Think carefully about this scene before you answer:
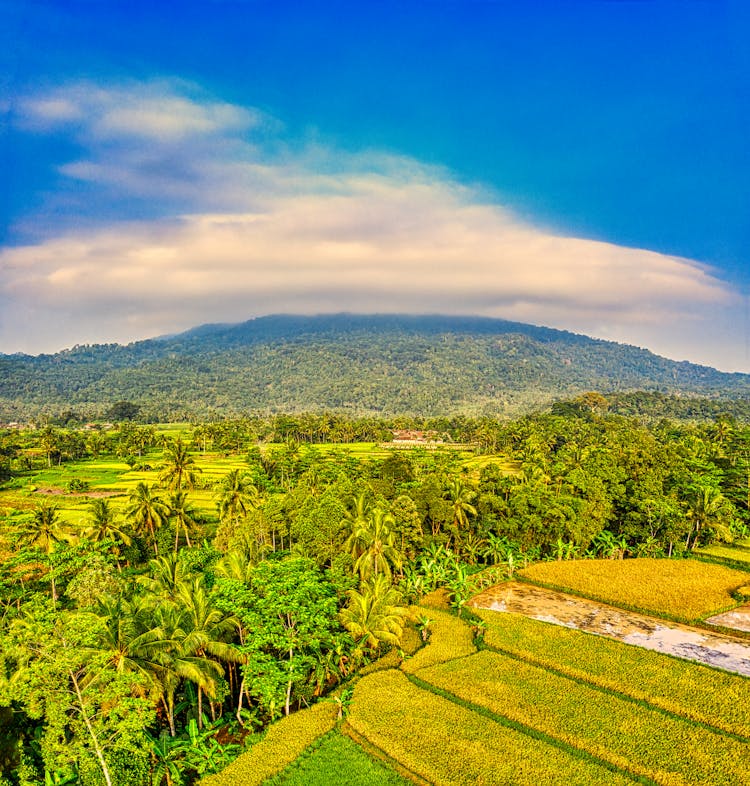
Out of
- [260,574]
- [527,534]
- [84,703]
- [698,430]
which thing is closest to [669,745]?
[260,574]

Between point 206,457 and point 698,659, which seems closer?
point 698,659

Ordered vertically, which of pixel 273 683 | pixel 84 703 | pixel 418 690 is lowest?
pixel 418 690

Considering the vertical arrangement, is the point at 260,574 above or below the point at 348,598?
above

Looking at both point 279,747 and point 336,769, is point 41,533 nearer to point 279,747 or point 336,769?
point 279,747

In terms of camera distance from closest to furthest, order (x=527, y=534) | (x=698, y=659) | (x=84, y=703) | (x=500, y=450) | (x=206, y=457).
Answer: (x=84, y=703) → (x=698, y=659) → (x=527, y=534) → (x=206, y=457) → (x=500, y=450)

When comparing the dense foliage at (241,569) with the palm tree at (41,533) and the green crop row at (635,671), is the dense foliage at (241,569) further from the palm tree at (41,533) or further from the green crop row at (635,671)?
the green crop row at (635,671)

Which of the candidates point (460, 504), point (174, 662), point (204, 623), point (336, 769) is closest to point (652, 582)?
point (460, 504)

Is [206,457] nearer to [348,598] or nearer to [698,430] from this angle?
[348,598]

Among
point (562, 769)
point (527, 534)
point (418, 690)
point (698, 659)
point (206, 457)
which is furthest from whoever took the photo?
point (206, 457)

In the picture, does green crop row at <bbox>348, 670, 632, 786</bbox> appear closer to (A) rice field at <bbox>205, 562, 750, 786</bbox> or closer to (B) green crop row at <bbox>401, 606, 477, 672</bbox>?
(A) rice field at <bbox>205, 562, 750, 786</bbox>
